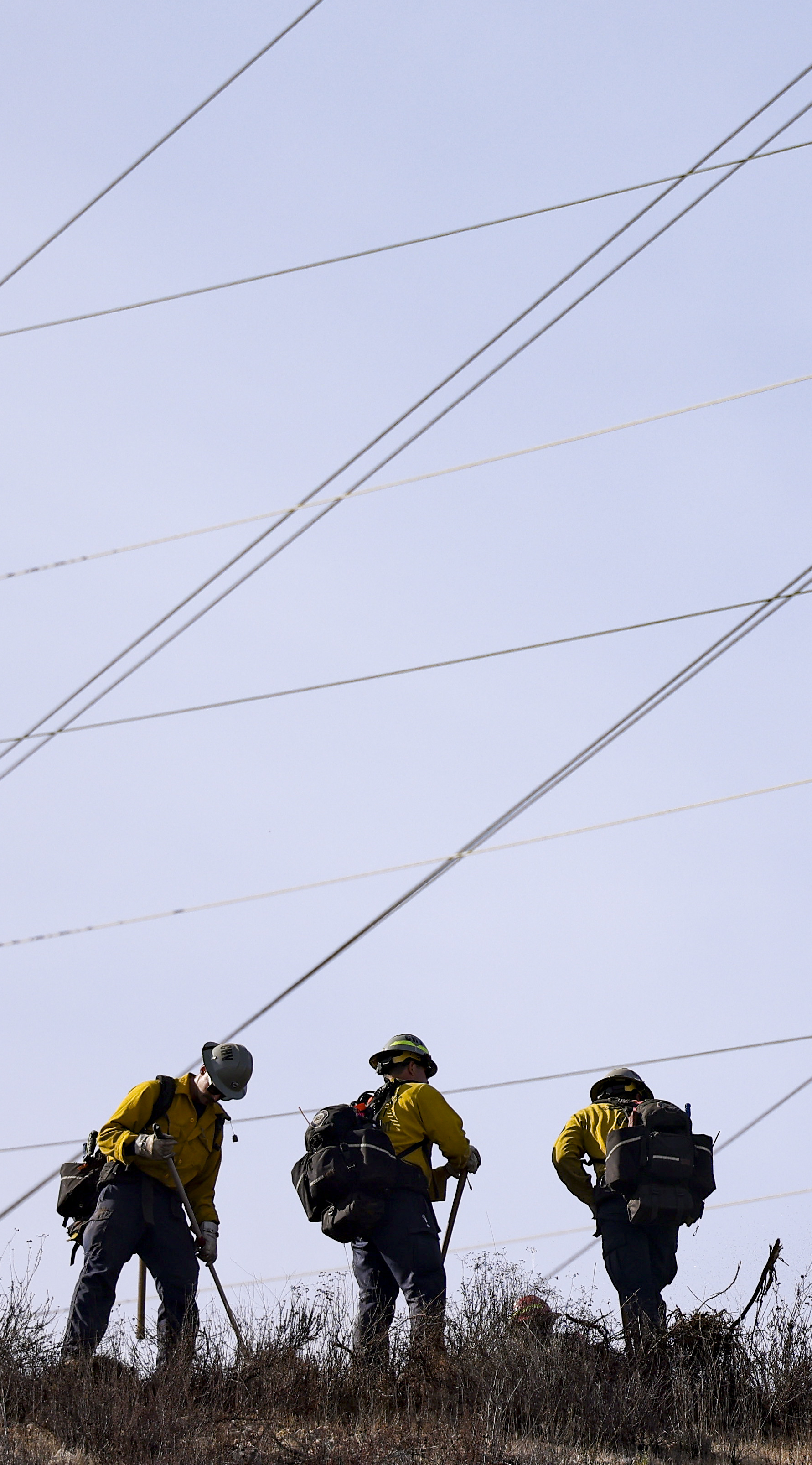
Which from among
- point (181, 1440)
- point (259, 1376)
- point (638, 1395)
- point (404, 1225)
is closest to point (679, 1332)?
point (638, 1395)

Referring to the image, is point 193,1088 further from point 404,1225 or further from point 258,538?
point 258,538

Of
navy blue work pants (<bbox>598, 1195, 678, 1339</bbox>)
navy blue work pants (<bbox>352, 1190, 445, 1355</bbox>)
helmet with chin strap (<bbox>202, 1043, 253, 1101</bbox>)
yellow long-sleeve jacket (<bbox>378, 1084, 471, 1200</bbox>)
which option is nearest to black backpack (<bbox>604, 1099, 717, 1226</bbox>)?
navy blue work pants (<bbox>598, 1195, 678, 1339</bbox>)

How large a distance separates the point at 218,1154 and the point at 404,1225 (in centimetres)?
96

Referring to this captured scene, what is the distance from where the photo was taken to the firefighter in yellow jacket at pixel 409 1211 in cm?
752

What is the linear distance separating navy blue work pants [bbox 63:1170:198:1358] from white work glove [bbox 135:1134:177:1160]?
0.20m

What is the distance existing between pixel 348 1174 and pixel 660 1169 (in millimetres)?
1443

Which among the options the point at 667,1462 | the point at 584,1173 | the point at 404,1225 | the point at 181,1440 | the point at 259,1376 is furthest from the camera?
the point at 584,1173

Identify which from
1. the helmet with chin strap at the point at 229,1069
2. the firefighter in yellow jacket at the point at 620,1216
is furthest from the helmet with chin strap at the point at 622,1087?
the helmet with chin strap at the point at 229,1069

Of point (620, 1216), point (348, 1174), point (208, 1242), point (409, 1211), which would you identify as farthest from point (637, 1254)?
point (208, 1242)

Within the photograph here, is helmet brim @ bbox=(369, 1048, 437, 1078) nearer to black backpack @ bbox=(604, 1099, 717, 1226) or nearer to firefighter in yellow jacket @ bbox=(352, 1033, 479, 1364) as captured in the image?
firefighter in yellow jacket @ bbox=(352, 1033, 479, 1364)

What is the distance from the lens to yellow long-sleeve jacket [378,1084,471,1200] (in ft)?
26.1

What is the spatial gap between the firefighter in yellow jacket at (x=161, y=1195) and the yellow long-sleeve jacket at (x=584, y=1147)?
1607 mm

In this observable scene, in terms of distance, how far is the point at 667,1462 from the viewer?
254 inches

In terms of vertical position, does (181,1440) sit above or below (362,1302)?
below
